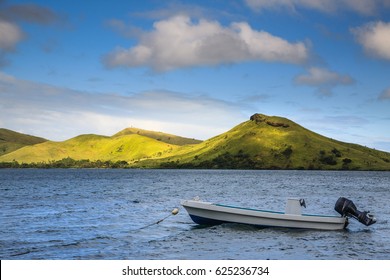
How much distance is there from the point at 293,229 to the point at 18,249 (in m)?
22.2

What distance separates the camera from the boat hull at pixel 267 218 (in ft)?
136

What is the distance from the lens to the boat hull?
1634 inches

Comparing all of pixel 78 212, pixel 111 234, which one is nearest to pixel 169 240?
pixel 111 234

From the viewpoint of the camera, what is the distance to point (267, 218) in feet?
137

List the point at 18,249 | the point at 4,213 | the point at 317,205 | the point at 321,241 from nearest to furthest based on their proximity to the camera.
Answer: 1. the point at 18,249
2. the point at 321,241
3. the point at 4,213
4. the point at 317,205

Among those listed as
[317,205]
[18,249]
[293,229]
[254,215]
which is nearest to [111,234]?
[18,249]

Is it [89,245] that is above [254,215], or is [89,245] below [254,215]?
below

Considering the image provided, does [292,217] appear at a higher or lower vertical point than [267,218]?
higher

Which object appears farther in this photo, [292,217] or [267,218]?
[267,218]
